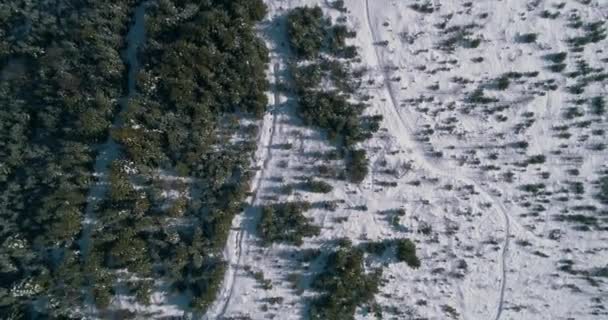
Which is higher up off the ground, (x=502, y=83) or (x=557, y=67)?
(x=557, y=67)

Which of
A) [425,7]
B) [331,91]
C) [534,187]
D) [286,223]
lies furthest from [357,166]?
[534,187]

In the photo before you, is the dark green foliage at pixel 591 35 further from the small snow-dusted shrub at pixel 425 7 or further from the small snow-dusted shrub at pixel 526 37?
the small snow-dusted shrub at pixel 425 7

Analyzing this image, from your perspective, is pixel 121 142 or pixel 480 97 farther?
pixel 480 97

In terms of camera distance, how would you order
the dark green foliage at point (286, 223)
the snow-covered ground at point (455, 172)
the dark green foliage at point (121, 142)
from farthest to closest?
the dark green foliage at point (286, 223) < the snow-covered ground at point (455, 172) < the dark green foliage at point (121, 142)

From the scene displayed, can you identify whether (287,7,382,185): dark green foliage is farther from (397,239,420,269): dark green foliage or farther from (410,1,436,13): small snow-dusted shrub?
(397,239,420,269): dark green foliage

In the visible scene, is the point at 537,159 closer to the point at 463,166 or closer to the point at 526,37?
the point at 463,166

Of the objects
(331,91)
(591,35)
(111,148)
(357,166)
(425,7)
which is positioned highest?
(425,7)

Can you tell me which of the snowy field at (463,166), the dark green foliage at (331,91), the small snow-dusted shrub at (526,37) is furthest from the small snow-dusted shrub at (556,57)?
the dark green foliage at (331,91)
